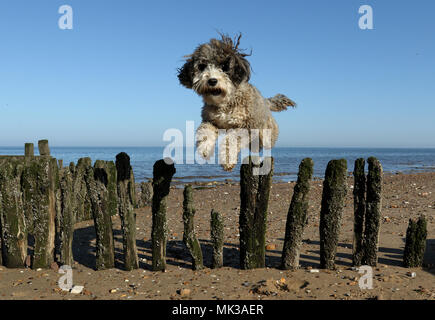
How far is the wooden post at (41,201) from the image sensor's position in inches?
199

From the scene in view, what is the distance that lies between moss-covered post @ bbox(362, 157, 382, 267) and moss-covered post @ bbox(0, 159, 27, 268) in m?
4.78

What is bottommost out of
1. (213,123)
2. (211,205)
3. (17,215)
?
(211,205)

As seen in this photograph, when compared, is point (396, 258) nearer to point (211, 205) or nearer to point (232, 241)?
point (232, 241)

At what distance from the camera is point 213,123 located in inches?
124

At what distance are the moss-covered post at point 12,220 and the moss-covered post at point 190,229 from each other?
2465 mm

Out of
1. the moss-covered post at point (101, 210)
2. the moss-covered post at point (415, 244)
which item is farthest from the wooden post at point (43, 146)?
the moss-covered post at point (415, 244)

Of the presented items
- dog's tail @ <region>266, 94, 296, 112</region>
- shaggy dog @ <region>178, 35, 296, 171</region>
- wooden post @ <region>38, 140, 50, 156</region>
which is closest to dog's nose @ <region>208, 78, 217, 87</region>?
shaggy dog @ <region>178, 35, 296, 171</region>

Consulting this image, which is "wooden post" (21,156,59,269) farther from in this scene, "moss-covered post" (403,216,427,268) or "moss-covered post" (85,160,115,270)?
"moss-covered post" (403,216,427,268)

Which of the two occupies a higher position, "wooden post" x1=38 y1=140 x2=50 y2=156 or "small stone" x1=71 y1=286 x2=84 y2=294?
"wooden post" x1=38 y1=140 x2=50 y2=156

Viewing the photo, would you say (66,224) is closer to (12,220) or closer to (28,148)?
(12,220)

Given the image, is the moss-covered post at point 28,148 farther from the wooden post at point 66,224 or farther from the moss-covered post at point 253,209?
the moss-covered post at point 253,209

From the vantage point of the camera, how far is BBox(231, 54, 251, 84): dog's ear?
275cm

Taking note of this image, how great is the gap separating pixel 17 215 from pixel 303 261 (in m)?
4.14
